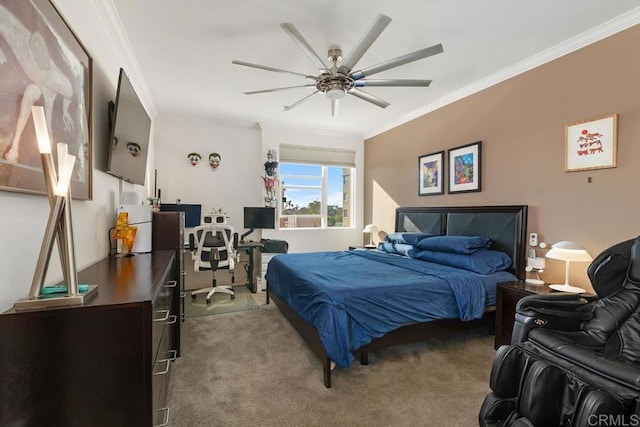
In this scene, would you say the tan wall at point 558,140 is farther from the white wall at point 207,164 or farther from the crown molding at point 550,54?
the white wall at point 207,164

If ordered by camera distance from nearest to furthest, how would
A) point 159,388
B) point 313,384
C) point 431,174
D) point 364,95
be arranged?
point 159,388, point 313,384, point 364,95, point 431,174

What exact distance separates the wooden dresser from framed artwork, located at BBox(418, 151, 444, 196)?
12.8 feet

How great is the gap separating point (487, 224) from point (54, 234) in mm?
3759

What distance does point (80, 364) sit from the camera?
978mm

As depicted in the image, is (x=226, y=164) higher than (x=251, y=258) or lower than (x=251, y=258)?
higher

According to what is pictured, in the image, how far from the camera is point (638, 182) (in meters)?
2.26

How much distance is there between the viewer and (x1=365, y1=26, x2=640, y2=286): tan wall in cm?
233

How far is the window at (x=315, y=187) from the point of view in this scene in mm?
5434

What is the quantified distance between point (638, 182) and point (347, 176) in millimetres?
4239

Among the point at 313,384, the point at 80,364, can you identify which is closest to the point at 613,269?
the point at 313,384

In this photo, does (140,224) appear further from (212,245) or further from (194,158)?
(194,158)

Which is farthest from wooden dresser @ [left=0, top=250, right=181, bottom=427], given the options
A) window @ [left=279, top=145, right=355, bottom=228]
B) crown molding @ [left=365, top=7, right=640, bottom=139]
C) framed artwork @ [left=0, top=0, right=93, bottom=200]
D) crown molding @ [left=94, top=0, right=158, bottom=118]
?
window @ [left=279, top=145, right=355, bottom=228]

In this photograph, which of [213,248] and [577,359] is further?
[213,248]

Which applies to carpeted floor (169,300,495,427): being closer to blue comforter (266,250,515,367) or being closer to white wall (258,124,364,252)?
blue comforter (266,250,515,367)
